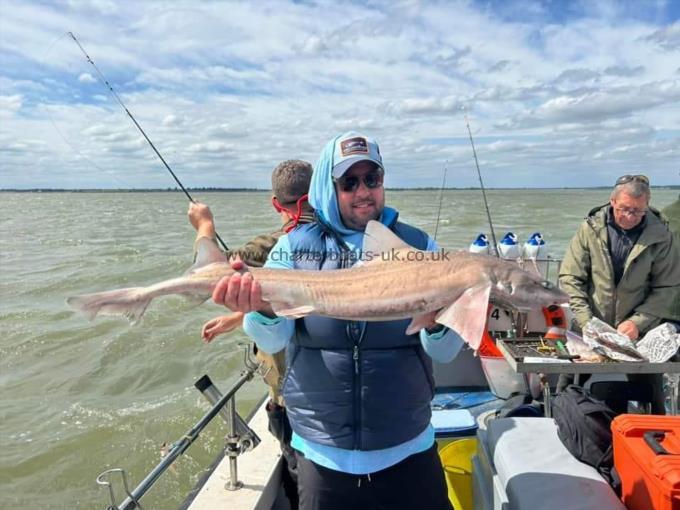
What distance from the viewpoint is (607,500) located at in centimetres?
278

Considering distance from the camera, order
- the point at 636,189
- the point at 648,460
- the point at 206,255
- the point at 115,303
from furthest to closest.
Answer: the point at 636,189, the point at 206,255, the point at 115,303, the point at 648,460

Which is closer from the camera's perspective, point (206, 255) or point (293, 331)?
point (293, 331)

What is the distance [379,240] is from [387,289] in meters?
0.27

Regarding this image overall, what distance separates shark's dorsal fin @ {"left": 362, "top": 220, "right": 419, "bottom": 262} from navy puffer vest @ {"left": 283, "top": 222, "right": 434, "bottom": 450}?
0.37 metres

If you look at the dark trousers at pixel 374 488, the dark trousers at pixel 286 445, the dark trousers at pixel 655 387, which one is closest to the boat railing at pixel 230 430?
the dark trousers at pixel 286 445

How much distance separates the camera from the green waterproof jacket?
203 inches

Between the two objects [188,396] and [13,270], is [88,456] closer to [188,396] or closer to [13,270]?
[188,396]

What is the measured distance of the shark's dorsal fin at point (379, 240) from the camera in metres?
2.83

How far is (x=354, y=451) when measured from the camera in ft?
8.83

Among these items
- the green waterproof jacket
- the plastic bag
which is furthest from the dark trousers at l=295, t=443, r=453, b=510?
the green waterproof jacket

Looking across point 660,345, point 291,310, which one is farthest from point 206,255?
point 660,345

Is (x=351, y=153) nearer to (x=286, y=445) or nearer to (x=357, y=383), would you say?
(x=357, y=383)

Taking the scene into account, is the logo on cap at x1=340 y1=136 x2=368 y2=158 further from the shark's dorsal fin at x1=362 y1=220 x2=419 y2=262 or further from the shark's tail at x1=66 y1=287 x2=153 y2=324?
the shark's tail at x1=66 y1=287 x2=153 y2=324

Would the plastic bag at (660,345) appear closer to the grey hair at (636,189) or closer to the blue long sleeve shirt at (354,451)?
the grey hair at (636,189)
